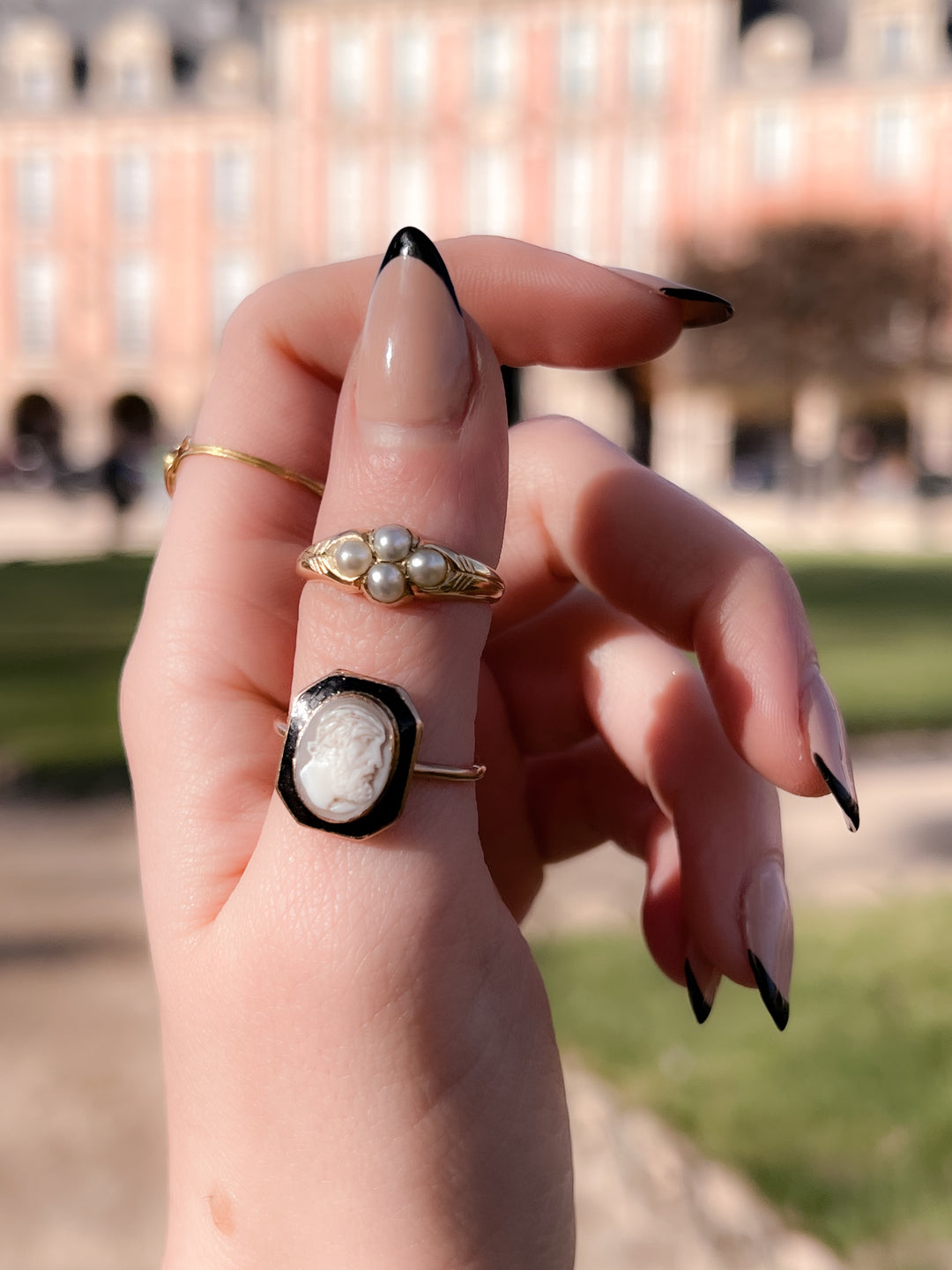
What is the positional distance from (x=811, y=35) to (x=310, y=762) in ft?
108

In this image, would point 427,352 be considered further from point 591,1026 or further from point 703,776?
point 591,1026

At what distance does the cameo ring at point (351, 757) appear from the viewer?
2.69 ft

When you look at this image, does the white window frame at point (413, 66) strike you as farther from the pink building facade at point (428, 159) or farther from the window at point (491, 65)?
the window at point (491, 65)

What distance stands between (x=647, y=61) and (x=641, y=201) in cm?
323

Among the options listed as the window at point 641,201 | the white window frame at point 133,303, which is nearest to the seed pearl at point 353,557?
the window at point 641,201

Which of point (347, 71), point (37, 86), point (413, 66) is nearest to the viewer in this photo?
point (413, 66)

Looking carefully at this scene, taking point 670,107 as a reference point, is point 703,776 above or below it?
below

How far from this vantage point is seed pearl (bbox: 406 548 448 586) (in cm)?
80

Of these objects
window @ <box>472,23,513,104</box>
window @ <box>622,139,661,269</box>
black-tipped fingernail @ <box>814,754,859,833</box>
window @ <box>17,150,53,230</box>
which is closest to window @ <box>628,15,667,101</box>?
window @ <box>622,139,661,269</box>

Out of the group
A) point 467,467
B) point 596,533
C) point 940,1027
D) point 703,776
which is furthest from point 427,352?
point 940,1027

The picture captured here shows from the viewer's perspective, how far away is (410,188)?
29.6 m

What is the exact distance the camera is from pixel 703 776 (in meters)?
1.25

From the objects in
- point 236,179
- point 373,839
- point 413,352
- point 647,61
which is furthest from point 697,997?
point 236,179

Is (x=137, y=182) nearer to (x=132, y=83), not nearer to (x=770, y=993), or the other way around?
(x=132, y=83)
